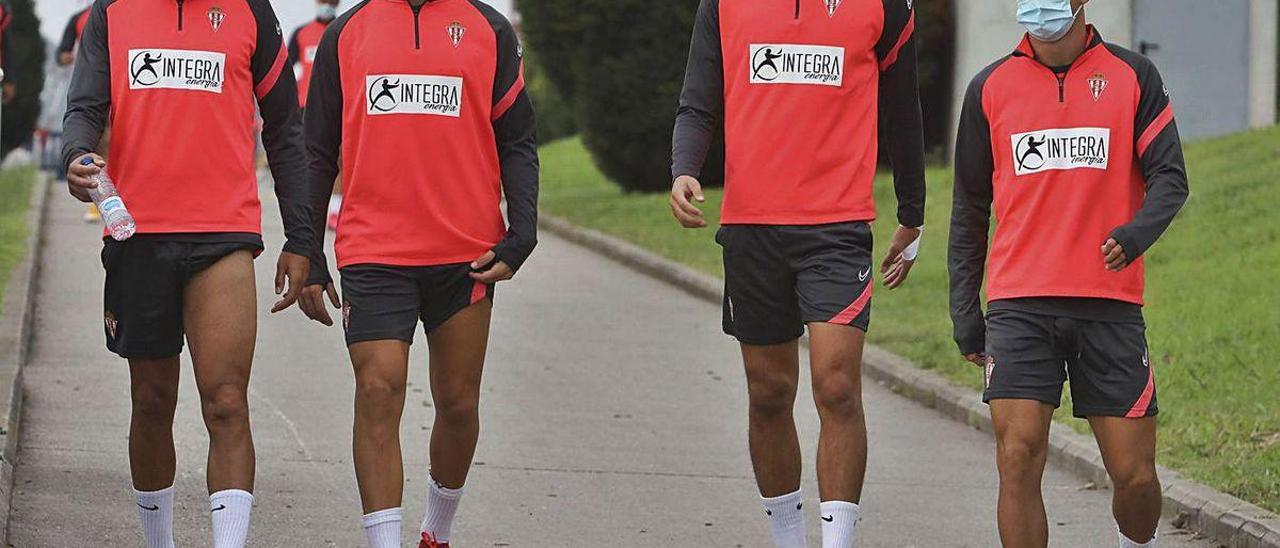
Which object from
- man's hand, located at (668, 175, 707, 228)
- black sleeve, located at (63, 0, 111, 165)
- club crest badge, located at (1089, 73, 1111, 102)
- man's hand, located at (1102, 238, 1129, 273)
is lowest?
man's hand, located at (1102, 238, 1129, 273)

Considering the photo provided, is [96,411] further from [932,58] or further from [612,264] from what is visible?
[932,58]

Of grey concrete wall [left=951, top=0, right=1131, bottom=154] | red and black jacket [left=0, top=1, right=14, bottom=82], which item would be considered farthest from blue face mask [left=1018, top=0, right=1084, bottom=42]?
grey concrete wall [left=951, top=0, right=1131, bottom=154]

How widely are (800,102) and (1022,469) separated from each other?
4.17 ft

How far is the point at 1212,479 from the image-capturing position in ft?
29.2

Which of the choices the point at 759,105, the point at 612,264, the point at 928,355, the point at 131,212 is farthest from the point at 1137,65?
the point at 612,264

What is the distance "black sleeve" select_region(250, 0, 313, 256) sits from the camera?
6484mm

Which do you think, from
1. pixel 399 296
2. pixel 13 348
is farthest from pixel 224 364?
pixel 13 348

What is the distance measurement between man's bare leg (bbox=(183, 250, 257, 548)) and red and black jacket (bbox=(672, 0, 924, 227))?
53.3 inches

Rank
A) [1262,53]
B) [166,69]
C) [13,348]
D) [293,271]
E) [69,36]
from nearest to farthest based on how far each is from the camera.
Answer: [166,69]
[293,271]
[13,348]
[69,36]
[1262,53]

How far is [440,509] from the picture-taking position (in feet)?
22.8

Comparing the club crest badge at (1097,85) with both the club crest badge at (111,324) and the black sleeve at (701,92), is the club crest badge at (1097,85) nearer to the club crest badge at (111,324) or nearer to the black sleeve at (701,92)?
the black sleeve at (701,92)

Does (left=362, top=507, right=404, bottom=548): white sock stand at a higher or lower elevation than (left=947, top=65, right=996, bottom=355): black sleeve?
lower

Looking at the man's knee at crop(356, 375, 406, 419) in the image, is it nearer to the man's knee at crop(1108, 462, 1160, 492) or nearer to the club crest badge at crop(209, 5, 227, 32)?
the club crest badge at crop(209, 5, 227, 32)

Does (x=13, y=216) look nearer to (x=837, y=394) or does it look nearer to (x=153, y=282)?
(x=153, y=282)
